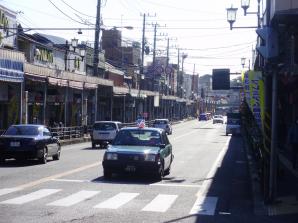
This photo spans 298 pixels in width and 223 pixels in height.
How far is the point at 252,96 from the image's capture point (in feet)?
51.1

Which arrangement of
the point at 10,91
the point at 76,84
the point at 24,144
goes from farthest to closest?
the point at 76,84 → the point at 10,91 → the point at 24,144

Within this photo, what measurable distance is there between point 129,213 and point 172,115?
9922 centimetres

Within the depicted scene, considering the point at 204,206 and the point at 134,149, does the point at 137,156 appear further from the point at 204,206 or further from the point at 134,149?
the point at 204,206

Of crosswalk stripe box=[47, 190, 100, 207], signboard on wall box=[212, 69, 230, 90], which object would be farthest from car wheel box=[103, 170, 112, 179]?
signboard on wall box=[212, 69, 230, 90]

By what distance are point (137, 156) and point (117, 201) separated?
410 centimetres

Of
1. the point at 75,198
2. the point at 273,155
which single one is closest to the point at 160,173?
the point at 75,198

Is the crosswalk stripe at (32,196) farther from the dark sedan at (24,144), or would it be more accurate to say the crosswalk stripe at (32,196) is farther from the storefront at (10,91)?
the storefront at (10,91)

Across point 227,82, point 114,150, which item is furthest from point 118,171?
point 227,82

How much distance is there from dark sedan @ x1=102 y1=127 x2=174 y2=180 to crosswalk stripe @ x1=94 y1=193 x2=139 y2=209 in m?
2.77

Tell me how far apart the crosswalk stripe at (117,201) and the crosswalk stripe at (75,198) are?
0.58 meters

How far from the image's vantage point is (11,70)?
30.9 m

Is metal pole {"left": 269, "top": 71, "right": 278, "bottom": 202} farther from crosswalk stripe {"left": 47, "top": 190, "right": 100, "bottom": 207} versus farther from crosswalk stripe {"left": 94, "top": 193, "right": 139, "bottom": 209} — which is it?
crosswalk stripe {"left": 47, "top": 190, "right": 100, "bottom": 207}

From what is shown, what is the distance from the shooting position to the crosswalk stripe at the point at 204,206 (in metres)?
11.2

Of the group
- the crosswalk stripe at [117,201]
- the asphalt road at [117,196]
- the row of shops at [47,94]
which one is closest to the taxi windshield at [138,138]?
the asphalt road at [117,196]
